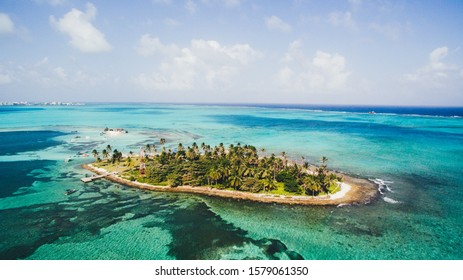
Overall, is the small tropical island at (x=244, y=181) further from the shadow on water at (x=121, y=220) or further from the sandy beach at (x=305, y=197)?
the shadow on water at (x=121, y=220)

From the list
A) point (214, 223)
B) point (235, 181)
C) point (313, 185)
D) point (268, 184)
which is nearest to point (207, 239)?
point (214, 223)

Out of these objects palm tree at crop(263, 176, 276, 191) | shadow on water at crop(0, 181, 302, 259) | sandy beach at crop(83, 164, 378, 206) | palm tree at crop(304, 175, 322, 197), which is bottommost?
shadow on water at crop(0, 181, 302, 259)

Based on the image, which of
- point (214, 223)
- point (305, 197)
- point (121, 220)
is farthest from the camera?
point (305, 197)

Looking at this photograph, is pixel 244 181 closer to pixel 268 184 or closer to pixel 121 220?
pixel 268 184

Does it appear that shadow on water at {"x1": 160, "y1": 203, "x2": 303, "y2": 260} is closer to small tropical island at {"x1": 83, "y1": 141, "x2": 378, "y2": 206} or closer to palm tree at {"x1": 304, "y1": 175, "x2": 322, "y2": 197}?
small tropical island at {"x1": 83, "y1": 141, "x2": 378, "y2": 206}

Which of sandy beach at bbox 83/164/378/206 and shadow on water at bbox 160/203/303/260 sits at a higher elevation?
sandy beach at bbox 83/164/378/206

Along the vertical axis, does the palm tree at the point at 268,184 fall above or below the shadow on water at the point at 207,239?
above

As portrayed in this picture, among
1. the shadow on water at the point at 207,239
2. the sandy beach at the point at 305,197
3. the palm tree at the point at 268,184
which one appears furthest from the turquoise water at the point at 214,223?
the palm tree at the point at 268,184

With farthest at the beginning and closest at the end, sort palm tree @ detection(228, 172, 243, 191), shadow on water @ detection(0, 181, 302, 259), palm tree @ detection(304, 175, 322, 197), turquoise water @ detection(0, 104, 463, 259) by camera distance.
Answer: palm tree @ detection(228, 172, 243, 191) → palm tree @ detection(304, 175, 322, 197) → shadow on water @ detection(0, 181, 302, 259) → turquoise water @ detection(0, 104, 463, 259)

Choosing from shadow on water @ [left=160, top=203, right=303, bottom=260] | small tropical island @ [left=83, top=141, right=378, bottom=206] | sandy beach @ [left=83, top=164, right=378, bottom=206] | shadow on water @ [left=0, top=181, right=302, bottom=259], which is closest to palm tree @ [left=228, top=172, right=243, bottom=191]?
small tropical island @ [left=83, top=141, right=378, bottom=206]
